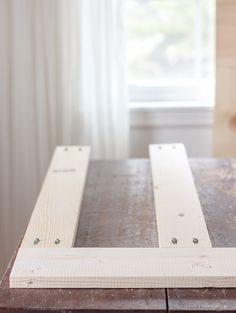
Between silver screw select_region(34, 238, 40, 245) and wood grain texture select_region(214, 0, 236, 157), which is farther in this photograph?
wood grain texture select_region(214, 0, 236, 157)

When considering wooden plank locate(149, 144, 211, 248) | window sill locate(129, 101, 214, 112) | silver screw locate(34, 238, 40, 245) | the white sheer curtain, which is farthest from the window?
silver screw locate(34, 238, 40, 245)

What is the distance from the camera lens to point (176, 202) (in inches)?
48.9

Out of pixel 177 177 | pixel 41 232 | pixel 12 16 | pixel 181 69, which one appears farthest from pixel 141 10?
pixel 41 232

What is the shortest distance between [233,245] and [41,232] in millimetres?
346

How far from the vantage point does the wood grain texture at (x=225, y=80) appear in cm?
187

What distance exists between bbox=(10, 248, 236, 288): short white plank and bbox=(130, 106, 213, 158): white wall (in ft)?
3.36

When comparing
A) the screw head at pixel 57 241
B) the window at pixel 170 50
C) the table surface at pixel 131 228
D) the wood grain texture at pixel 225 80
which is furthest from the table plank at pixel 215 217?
the window at pixel 170 50

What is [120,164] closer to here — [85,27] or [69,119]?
[69,119]

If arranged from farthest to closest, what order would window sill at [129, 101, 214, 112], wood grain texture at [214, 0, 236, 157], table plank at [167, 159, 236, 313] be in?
window sill at [129, 101, 214, 112], wood grain texture at [214, 0, 236, 157], table plank at [167, 159, 236, 313]

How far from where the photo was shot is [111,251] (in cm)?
102

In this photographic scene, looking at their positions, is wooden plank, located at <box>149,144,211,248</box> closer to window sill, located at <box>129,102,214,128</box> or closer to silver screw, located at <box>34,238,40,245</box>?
silver screw, located at <box>34,238,40,245</box>

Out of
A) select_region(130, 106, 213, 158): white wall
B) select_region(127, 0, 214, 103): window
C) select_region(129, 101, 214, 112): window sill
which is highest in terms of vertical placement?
select_region(127, 0, 214, 103): window

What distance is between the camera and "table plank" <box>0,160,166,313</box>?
0.88 meters

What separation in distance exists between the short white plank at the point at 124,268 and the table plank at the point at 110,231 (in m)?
0.01
